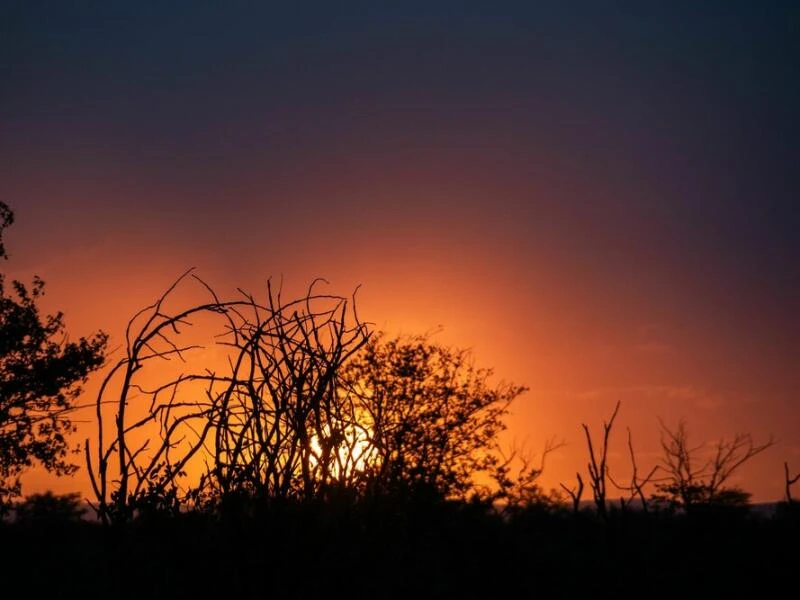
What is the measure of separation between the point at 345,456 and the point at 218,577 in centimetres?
105

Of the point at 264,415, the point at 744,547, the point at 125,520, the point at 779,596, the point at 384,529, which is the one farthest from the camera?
the point at 744,547

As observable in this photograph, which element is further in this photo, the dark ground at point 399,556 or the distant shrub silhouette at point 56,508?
the distant shrub silhouette at point 56,508

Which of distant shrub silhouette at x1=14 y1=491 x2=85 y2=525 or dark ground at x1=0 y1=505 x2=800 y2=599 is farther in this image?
distant shrub silhouette at x1=14 y1=491 x2=85 y2=525

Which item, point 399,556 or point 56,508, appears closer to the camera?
point 399,556

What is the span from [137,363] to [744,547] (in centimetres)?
2382

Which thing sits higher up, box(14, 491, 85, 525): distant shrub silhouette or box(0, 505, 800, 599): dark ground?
box(14, 491, 85, 525): distant shrub silhouette

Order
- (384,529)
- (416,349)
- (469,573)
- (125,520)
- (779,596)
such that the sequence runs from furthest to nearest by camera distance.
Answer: (416,349)
(469,573)
(779,596)
(384,529)
(125,520)

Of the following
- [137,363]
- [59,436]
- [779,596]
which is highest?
[59,436]

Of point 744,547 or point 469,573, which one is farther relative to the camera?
point 744,547

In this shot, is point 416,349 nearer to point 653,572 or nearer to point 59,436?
point 59,436

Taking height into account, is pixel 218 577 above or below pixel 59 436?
below

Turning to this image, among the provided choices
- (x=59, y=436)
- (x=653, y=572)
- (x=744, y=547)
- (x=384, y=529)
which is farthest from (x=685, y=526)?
(x=384, y=529)

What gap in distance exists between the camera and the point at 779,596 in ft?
66.4

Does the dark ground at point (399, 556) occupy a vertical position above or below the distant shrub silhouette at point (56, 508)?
below
